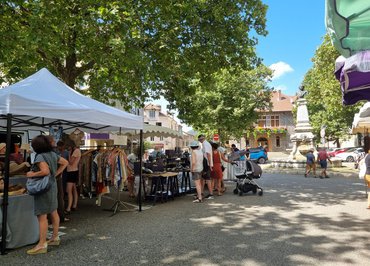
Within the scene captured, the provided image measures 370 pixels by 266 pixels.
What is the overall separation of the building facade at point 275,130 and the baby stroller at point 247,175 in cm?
5026

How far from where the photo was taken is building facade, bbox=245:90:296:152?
198ft

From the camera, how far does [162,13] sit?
10273 mm

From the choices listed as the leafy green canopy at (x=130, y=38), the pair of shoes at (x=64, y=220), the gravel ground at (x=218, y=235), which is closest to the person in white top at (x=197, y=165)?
the gravel ground at (x=218, y=235)

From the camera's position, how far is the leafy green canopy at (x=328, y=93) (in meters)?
25.3

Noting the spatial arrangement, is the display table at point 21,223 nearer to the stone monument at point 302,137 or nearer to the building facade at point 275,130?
the stone monument at point 302,137

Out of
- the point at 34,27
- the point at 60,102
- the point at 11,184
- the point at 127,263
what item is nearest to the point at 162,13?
the point at 34,27

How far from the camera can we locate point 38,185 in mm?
4609

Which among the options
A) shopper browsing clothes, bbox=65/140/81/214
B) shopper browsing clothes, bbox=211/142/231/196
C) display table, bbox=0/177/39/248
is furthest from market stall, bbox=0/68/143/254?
shopper browsing clothes, bbox=211/142/231/196

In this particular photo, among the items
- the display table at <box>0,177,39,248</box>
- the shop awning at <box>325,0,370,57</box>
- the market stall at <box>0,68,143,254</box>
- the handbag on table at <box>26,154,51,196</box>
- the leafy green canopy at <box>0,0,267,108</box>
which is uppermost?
the leafy green canopy at <box>0,0,267,108</box>

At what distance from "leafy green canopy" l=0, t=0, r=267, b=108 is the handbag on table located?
461 cm

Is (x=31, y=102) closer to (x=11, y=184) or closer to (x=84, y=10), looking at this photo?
(x=11, y=184)

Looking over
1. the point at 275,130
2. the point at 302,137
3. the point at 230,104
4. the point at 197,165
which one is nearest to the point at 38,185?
the point at 197,165

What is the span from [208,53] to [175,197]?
17.4ft

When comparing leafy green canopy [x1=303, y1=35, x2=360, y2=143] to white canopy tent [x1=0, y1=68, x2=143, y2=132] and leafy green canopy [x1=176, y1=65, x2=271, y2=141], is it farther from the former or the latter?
white canopy tent [x1=0, y1=68, x2=143, y2=132]
